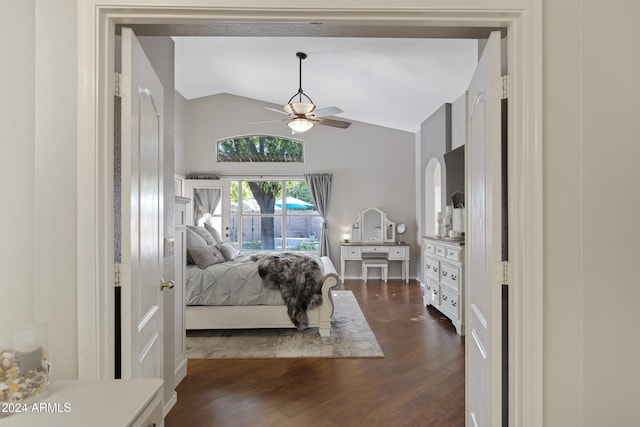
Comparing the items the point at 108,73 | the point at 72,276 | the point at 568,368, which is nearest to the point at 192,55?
the point at 108,73

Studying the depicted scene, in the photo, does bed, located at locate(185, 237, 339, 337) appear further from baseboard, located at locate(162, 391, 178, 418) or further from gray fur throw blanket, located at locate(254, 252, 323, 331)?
baseboard, located at locate(162, 391, 178, 418)

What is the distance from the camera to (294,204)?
7262mm

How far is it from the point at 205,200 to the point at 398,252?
383cm

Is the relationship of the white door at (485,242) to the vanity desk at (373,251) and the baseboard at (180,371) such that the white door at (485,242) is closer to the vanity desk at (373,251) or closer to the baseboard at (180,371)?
the baseboard at (180,371)

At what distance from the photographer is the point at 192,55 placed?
5.13 meters

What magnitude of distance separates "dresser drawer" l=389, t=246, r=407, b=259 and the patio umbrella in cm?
180

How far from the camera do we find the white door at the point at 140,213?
1.32 meters

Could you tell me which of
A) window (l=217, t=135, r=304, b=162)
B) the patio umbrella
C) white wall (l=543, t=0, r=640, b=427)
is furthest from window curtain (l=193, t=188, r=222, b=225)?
white wall (l=543, t=0, r=640, b=427)

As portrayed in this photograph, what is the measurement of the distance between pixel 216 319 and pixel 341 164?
427 cm

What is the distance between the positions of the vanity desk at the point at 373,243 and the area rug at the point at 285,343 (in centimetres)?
255

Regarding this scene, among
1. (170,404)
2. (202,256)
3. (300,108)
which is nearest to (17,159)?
(170,404)

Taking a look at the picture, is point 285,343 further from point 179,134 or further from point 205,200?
point 179,134

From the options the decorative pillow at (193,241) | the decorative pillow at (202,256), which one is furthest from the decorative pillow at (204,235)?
the decorative pillow at (202,256)

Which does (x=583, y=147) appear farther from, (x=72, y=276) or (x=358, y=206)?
(x=358, y=206)
